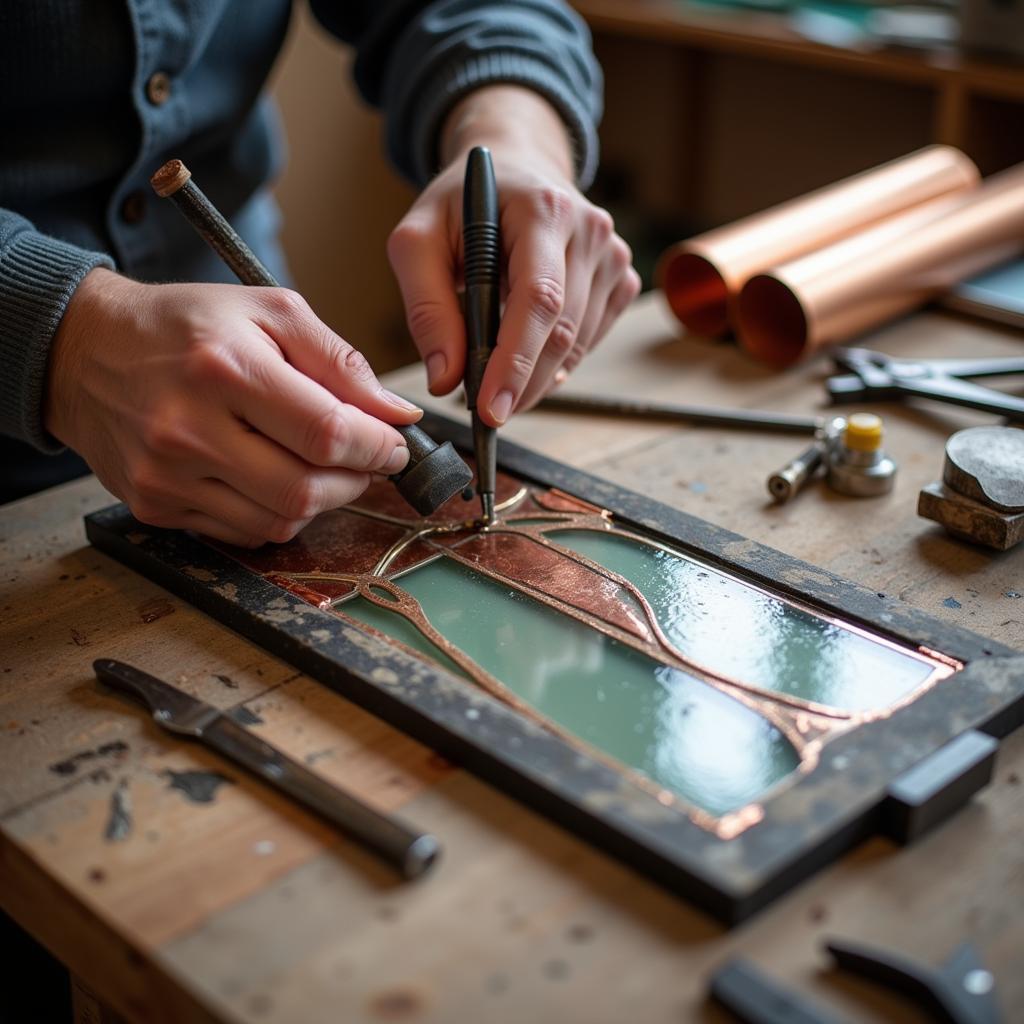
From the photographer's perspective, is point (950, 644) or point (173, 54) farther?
point (173, 54)

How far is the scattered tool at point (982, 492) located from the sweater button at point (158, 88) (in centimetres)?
89

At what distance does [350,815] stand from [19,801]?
22cm

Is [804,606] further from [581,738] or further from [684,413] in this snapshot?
[684,413]

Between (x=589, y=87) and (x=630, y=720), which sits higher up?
(x=589, y=87)

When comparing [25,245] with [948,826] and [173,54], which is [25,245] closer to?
[173,54]

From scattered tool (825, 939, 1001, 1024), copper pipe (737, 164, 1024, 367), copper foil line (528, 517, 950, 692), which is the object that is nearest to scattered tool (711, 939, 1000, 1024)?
scattered tool (825, 939, 1001, 1024)

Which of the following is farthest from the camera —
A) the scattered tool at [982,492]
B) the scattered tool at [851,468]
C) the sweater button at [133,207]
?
the sweater button at [133,207]

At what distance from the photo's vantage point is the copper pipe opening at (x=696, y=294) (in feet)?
4.85

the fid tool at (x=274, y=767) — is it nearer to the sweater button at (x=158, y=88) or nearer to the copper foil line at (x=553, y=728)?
the copper foil line at (x=553, y=728)

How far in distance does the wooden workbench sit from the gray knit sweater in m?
0.31

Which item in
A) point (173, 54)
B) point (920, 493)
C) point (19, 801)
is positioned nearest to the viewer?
point (19, 801)

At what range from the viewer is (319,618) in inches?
35.8

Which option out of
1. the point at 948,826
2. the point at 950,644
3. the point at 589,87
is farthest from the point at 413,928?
the point at 589,87

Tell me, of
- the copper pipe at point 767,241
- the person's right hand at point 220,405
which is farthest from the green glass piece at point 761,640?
the copper pipe at point 767,241
